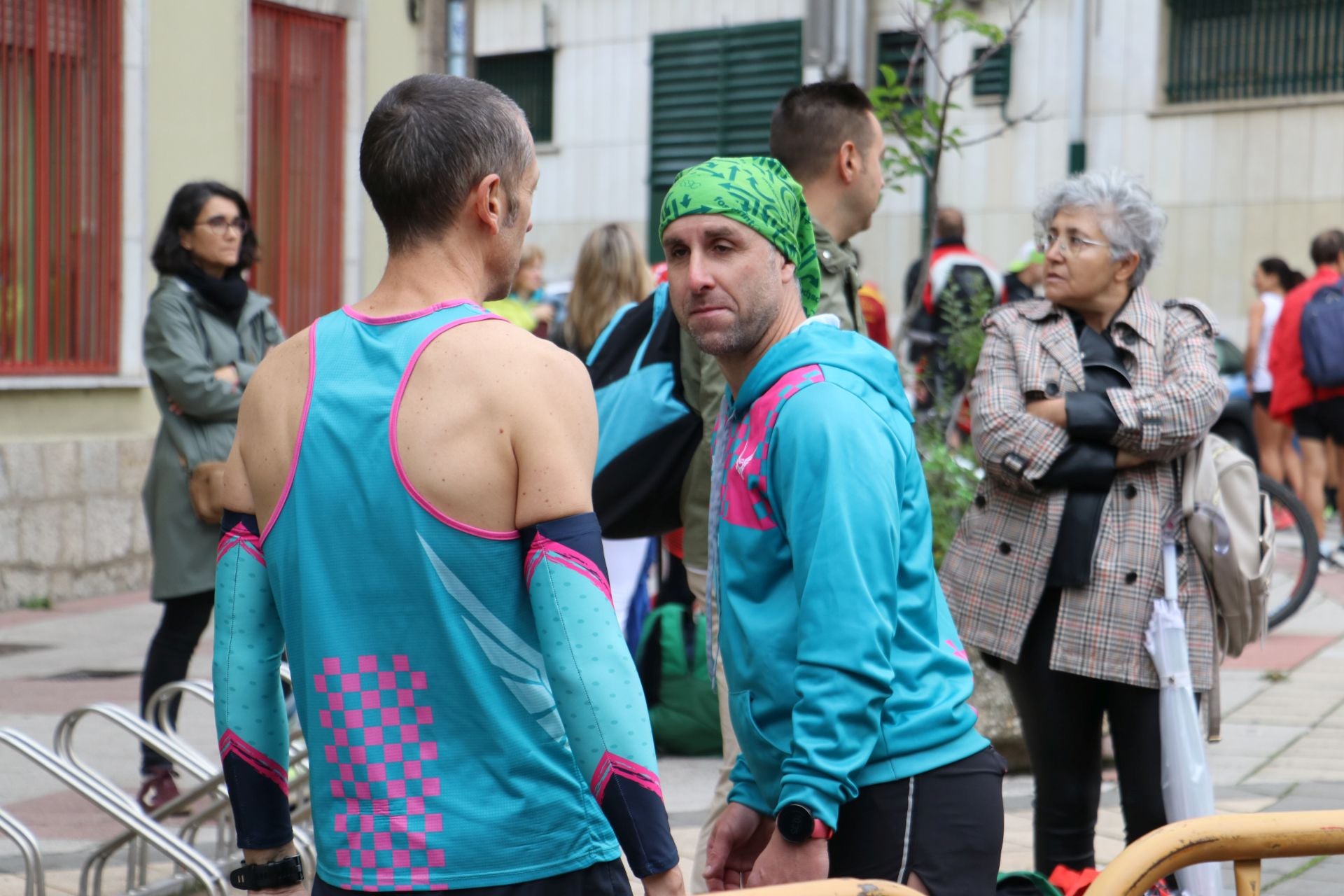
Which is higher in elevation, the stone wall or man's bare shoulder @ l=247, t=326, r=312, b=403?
man's bare shoulder @ l=247, t=326, r=312, b=403

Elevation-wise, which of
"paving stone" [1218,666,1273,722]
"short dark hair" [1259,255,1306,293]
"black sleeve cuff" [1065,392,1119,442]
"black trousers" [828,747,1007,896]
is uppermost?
"short dark hair" [1259,255,1306,293]

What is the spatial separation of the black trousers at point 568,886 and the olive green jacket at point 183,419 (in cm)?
338

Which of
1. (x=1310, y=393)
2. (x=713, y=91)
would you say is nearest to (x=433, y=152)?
(x=1310, y=393)

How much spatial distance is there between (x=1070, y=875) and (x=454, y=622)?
192 cm

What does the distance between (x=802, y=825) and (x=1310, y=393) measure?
9.84m

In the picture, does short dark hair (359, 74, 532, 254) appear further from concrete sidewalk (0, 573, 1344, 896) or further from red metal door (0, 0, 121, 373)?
red metal door (0, 0, 121, 373)

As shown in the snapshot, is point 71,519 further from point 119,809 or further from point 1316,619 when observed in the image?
point 1316,619

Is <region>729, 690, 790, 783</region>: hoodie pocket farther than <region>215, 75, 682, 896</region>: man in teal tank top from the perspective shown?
Yes

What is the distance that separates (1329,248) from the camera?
11.2m

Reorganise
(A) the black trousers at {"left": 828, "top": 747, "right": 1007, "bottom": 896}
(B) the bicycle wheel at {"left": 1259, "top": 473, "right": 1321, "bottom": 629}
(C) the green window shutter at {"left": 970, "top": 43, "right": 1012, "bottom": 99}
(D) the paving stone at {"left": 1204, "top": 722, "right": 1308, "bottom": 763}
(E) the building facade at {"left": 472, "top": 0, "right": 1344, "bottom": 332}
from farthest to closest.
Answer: (C) the green window shutter at {"left": 970, "top": 43, "right": 1012, "bottom": 99} → (E) the building facade at {"left": 472, "top": 0, "right": 1344, "bottom": 332} → (B) the bicycle wheel at {"left": 1259, "top": 473, "right": 1321, "bottom": 629} → (D) the paving stone at {"left": 1204, "top": 722, "right": 1308, "bottom": 763} → (A) the black trousers at {"left": 828, "top": 747, "right": 1007, "bottom": 896}

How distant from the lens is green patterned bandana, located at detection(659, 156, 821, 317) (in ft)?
8.54

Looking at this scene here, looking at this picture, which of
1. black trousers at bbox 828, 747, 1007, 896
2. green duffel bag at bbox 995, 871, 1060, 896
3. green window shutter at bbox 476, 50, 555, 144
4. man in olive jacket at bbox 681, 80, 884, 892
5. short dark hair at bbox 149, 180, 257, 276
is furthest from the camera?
green window shutter at bbox 476, 50, 555, 144

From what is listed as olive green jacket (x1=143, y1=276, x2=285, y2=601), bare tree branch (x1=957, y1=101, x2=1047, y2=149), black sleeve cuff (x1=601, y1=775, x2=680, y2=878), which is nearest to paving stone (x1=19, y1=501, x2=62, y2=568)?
olive green jacket (x1=143, y1=276, x2=285, y2=601)

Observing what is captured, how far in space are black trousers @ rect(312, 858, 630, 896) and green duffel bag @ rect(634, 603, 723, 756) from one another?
390 cm
